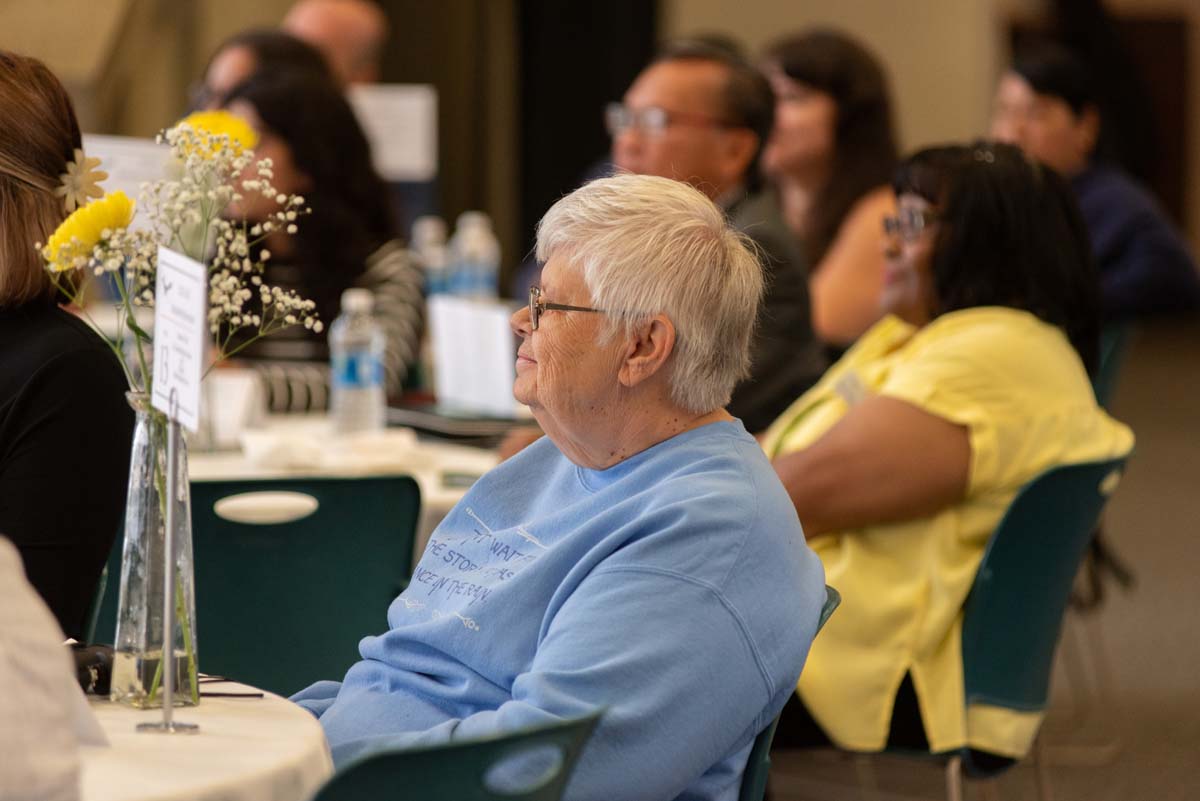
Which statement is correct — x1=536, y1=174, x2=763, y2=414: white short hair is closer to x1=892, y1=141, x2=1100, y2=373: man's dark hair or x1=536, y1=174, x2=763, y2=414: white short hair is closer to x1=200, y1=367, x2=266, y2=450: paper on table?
x1=892, y1=141, x2=1100, y2=373: man's dark hair

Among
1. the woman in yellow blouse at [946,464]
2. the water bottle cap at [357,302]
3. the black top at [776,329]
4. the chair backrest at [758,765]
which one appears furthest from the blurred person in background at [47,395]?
the water bottle cap at [357,302]

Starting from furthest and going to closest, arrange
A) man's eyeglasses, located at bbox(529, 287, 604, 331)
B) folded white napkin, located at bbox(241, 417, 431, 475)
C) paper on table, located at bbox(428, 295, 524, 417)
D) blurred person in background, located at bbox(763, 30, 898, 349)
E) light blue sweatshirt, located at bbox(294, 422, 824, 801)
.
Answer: blurred person in background, located at bbox(763, 30, 898, 349)
paper on table, located at bbox(428, 295, 524, 417)
folded white napkin, located at bbox(241, 417, 431, 475)
man's eyeglasses, located at bbox(529, 287, 604, 331)
light blue sweatshirt, located at bbox(294, 422, 824, 801)

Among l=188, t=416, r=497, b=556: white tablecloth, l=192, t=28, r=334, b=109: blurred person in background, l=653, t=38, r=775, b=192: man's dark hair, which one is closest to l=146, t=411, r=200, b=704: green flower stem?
l=188, t=416, r=497, b=556: white tablecloth

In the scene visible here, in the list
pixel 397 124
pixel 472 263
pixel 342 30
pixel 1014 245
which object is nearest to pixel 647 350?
pixel 1014 245

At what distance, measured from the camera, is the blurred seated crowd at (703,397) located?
66.5 inches

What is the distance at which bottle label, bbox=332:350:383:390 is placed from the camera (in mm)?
3566

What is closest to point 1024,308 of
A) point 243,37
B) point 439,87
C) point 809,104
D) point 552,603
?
point 552,603

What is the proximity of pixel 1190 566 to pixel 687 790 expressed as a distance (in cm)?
514

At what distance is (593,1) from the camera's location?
31.2 feet

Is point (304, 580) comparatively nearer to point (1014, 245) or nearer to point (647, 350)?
point (647, 350)

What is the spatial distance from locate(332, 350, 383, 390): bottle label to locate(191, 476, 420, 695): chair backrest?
1.06 meters

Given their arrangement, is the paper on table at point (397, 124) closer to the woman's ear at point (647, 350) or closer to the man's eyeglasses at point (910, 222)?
the man's eyeglasses at point (910, 222)

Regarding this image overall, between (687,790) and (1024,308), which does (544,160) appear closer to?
(1024,308)

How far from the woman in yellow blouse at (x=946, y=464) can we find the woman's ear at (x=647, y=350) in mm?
951
